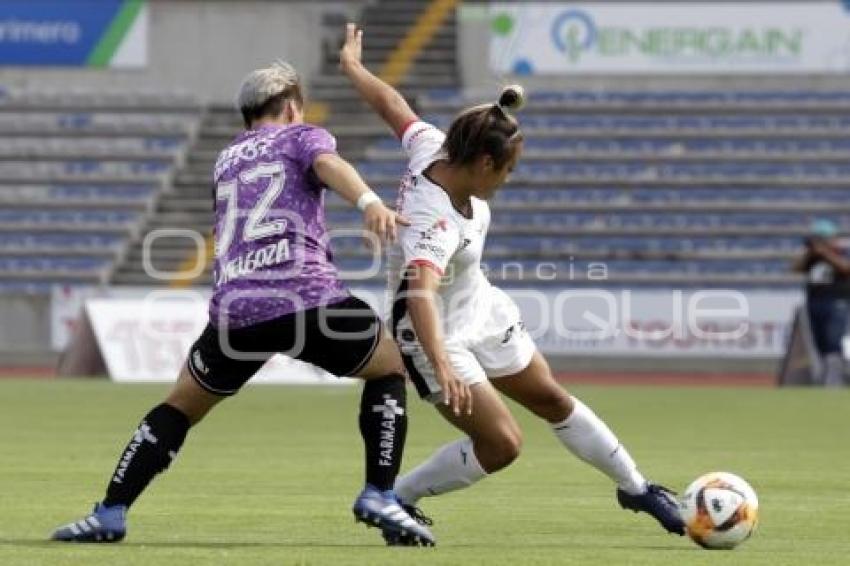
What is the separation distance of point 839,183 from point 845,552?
A: 25576 millimetres

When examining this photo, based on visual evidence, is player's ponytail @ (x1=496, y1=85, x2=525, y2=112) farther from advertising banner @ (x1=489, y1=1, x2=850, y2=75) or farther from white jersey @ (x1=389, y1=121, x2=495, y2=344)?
advertising banner @ (x1=489, y1=1, x2=850, y2=75)

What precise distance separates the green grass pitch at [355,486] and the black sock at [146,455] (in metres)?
0.23

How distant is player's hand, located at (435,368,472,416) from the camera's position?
8297mm

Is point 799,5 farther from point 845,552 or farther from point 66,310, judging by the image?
point 845,552

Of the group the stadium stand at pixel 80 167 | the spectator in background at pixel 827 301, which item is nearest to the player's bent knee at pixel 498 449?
the spectator in background at pixel 827 301

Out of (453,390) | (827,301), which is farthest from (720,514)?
(827,301)

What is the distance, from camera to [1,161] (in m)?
36.2

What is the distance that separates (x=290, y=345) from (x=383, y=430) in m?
0.50

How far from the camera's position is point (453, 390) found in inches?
327

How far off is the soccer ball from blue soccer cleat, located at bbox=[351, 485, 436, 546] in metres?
1.09

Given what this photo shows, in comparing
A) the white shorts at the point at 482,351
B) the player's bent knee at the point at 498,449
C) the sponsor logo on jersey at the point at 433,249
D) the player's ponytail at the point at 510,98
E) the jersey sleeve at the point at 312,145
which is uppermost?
the player's ponytail at the point at 510,98

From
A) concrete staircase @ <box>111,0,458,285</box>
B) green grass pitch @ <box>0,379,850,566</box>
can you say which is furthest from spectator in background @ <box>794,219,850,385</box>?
concrete staircase @ <box>111,0,458,285</box>

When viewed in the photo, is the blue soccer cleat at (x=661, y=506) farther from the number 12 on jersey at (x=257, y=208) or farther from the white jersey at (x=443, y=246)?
the number 12 on jersey at (x=257, y=208)

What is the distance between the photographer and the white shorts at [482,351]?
895 centimetres
